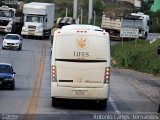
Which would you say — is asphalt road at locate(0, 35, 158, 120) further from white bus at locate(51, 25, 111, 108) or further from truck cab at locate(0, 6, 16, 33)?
truck cab at locate(0, 6, 16, 33)

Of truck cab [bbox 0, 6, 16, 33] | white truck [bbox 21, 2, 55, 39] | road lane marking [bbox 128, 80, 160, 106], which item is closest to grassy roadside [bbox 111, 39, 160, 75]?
road lane marking [bbox 128, 80, 160, 106]

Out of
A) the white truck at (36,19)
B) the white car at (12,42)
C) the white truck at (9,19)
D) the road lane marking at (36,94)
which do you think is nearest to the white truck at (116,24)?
the white truck at (36,19)

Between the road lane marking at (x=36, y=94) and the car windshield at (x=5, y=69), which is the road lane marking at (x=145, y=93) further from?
the car windshield at (x=5, y=69)

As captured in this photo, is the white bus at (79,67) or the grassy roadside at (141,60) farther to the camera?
the grassy roadside at (141,60)

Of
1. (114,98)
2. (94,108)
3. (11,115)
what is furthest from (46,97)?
(11,115)

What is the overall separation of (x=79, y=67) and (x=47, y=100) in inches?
191

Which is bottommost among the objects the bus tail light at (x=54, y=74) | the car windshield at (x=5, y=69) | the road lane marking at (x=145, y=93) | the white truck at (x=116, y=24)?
the white truck at (x=116, y=24)

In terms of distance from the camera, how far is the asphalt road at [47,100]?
22.5 meters

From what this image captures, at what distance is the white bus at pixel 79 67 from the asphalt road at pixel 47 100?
71 cm

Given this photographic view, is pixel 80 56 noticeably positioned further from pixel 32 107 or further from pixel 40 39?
pixel 40 39

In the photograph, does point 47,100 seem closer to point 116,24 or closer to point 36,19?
point 36,19

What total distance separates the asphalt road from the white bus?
71 centimetres

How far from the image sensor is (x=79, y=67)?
23.4 m

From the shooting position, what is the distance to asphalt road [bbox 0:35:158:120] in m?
22.5
